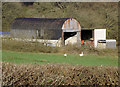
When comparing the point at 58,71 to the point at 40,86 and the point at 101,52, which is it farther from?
the point at 101,52

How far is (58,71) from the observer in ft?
24.2

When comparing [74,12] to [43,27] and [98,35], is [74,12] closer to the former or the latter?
[98,35]

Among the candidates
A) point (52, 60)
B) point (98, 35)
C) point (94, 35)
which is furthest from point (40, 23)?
point (52, 60)

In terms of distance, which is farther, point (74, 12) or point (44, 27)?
point (74, 12)

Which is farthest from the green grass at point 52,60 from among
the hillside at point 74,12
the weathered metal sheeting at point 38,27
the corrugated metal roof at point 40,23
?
the corrugated metal roof at point 40,23

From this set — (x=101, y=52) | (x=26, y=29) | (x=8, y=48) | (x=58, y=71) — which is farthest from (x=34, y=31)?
(x=58, y=71)

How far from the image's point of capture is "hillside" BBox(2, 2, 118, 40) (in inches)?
971

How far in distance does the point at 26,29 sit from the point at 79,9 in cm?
863

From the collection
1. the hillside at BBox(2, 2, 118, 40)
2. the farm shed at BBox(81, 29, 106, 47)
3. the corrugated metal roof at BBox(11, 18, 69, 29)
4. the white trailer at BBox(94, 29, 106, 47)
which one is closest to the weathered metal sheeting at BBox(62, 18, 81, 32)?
the corrugated metal roof at BBox(11, 18, 69, 29)

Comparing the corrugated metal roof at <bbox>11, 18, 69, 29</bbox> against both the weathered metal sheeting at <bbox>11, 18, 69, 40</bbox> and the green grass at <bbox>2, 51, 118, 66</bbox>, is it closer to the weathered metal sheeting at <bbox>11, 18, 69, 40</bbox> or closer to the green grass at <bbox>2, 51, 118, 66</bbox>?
the weathered metal sheeting at <bbox>11, 18, 69, 40</bbox>

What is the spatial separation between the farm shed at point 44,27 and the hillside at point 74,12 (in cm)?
247

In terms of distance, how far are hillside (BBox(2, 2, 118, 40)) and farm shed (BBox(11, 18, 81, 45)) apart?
97.4 inches

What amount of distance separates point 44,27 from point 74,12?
7.62 metres

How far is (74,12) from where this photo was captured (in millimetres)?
30891
